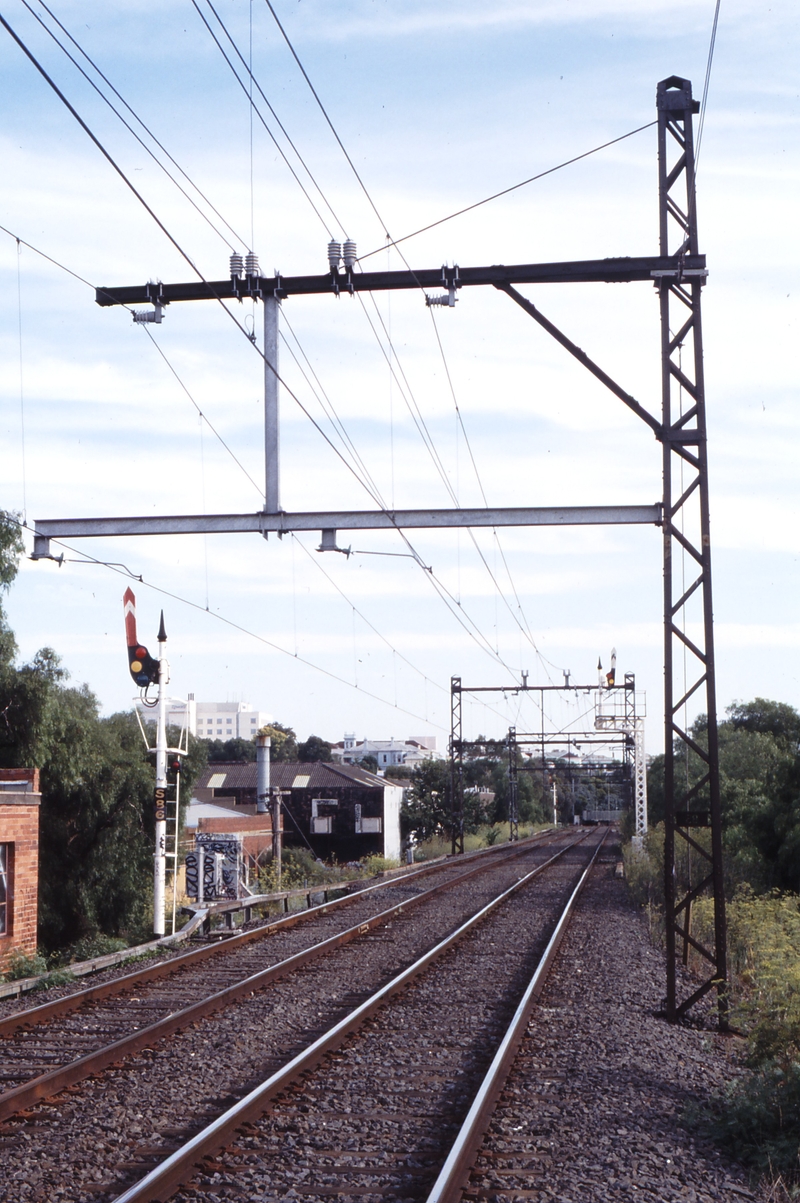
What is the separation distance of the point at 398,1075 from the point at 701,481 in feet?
21.4

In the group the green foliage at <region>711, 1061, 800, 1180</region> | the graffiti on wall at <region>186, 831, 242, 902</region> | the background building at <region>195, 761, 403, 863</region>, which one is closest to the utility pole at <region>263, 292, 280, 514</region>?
the green foliage at <region>711, 1061, 800, 1180</region>

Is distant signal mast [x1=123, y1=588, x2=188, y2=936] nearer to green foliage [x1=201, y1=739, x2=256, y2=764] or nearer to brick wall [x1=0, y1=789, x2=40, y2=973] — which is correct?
brick wall [x1=0, y1=789, x2=40, y2=973]

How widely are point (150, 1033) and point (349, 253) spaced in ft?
25.8

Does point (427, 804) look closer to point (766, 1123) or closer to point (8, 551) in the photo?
point (8, 551)

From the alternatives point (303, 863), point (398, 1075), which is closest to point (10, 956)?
point (398, 1075)

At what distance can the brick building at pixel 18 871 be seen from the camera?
15.9 m

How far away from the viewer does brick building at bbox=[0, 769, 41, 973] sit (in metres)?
15.9

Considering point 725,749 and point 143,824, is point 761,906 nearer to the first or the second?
point 143,824

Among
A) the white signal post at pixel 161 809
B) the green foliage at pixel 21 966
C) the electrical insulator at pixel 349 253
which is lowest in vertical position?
the green foliage at pixel 21 966

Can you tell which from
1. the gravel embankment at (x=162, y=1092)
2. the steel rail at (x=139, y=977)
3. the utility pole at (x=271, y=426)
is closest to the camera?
the gravel embankment at (x=162, y=1092)

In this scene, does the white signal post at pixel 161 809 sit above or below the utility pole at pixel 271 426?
below

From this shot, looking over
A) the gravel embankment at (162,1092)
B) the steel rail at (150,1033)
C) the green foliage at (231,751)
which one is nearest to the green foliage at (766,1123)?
the gravel embankment at (162,1092)

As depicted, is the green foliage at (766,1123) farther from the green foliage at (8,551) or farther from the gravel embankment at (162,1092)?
the green foliage at (8,551)

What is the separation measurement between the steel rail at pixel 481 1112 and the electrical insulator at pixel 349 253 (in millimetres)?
7684
